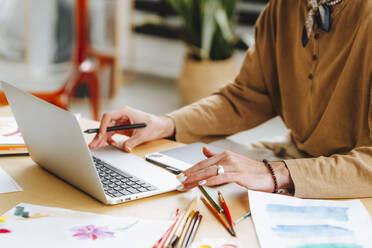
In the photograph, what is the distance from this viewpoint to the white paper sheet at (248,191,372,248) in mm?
742

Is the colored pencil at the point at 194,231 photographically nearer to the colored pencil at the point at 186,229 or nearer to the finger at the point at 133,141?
the colored pencil at the point at 186,229

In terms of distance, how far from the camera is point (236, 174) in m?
0.89

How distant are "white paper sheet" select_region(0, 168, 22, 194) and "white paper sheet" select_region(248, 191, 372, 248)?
44 cm

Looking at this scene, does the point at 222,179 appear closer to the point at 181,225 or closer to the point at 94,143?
the point at 181,225

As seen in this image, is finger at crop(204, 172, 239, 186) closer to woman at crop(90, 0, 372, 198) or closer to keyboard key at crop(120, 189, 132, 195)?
woman at crop(90, 0, 372, 198)

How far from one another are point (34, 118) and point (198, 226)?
0.37m

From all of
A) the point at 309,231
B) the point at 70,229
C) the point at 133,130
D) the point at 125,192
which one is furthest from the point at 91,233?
the point at 133,130

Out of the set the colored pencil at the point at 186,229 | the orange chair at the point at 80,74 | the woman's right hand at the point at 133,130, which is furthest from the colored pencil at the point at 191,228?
the orange chair at the point at 80,74

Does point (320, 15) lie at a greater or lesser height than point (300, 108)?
greater

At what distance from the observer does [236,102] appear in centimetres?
139

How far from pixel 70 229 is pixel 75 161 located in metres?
0.13

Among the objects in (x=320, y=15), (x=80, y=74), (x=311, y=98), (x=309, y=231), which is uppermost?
(x=320, y=15)

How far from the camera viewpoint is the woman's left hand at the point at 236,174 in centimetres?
88

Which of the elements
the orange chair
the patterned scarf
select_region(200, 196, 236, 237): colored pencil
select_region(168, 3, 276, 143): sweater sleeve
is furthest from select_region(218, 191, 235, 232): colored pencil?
the orange chair
